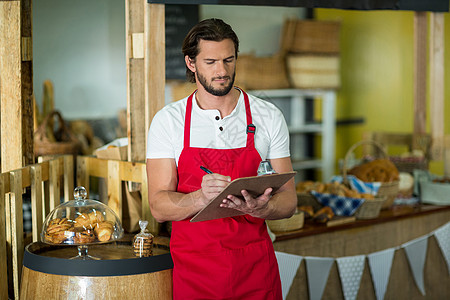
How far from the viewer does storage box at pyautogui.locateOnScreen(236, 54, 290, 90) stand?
6.19 metres

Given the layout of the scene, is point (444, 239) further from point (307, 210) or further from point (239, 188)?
point (239, 188)

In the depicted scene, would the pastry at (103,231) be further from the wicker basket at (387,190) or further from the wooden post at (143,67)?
the wicker basket at (387,190)

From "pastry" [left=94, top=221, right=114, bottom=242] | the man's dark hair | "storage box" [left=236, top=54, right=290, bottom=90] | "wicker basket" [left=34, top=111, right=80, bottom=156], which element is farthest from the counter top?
"storage box" [left=236, top=54, right=290, bottom=90]

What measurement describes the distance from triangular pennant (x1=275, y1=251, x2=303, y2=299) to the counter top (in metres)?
0.10

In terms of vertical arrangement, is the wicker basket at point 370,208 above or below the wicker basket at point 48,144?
below

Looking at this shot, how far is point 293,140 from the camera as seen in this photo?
7164 millimetres

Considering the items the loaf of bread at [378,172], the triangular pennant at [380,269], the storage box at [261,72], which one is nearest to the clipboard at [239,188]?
the triangular pennant at [380,269]

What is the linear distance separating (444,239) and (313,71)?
298 cm

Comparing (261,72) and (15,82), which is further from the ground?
(261,72)

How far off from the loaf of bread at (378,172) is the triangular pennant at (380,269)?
0.48 metres

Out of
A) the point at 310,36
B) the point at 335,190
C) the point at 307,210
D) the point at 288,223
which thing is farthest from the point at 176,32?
the point at 288,223

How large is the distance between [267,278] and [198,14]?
449 centimetres

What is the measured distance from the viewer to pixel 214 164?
235 centimetres

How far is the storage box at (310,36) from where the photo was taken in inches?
255
